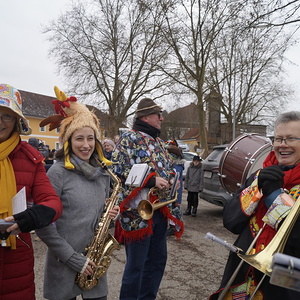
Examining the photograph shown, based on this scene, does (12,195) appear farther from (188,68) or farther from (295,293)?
(188,68)

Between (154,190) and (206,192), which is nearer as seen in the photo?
(154,190)

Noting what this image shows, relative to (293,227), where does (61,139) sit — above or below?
above

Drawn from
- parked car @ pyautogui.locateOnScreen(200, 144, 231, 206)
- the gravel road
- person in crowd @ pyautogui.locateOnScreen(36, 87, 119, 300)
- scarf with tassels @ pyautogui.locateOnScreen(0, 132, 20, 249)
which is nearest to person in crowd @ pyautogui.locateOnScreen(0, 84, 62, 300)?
scarf with tassels @ pyautogui.locateOnScreen(0, 132, 20, 249)

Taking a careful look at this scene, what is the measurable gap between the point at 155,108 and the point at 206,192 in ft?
16.4

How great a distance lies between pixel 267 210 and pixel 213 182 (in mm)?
5827

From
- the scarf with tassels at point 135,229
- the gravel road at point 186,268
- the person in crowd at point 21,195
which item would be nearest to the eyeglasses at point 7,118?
the person in crowd at point 21,195

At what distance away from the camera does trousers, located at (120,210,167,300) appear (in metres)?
2.78

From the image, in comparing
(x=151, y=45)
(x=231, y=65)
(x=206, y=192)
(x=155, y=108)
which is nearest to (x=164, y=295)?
(x=155, y=108)

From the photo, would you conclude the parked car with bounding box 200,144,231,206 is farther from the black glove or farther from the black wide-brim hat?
the black glove

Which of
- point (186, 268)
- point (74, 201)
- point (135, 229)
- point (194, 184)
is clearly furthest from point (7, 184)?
point (194, 184)

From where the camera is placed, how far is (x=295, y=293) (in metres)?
1.61

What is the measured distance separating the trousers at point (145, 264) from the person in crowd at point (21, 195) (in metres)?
1.05

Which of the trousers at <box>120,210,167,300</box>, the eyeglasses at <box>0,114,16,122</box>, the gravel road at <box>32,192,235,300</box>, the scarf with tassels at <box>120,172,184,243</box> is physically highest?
the eyeglasses at <box>0,114,16,122</box>

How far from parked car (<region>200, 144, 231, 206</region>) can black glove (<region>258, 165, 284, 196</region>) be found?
17.4 ft
